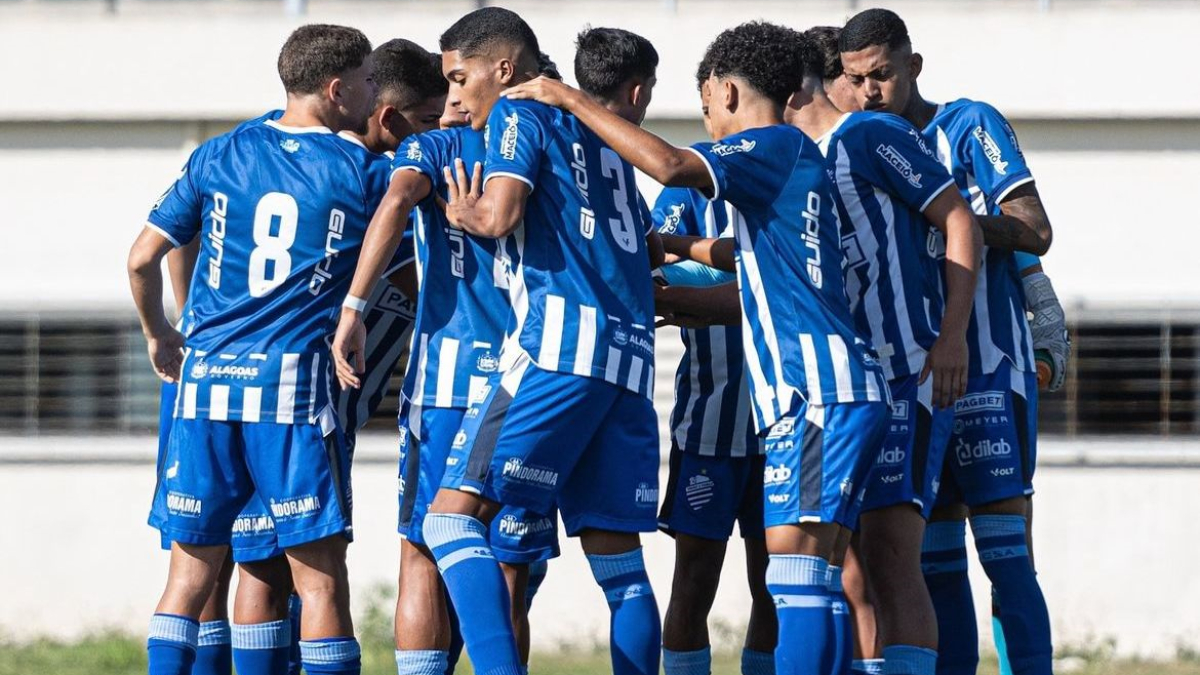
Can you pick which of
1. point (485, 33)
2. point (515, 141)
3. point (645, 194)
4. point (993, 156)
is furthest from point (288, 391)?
point (645, 194)

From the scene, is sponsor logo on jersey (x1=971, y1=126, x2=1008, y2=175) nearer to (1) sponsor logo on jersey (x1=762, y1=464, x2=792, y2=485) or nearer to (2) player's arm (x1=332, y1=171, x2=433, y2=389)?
(1) sponsor logo on jersey (x1=762, y1=464, x2=792, y2=485)

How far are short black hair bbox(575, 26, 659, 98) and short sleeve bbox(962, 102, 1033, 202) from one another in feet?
4.70

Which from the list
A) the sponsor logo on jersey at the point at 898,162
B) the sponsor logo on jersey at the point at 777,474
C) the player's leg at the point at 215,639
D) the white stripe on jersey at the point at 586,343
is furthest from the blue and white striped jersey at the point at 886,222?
the player's leg at the point at 215,639

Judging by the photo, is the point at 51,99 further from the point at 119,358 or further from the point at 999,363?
the point at 999,363

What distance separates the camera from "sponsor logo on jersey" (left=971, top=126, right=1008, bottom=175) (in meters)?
6.59

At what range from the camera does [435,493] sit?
5.87 metres

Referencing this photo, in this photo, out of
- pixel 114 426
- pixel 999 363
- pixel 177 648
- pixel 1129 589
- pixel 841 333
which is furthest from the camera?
pixel 114 426

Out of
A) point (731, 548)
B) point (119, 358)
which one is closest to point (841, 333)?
point (731, 548)

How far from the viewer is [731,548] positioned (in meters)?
9.77

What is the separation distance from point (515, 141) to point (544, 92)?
0.57 ft

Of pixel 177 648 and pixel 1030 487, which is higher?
pixel 1030 487

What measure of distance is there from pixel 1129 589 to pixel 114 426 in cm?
551

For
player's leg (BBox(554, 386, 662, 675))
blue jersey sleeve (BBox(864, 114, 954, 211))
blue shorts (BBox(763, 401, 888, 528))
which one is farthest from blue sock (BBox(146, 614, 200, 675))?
blue jersey sleeve (BBox(864, 114, 954, 211))

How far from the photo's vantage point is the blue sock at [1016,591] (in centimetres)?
633
